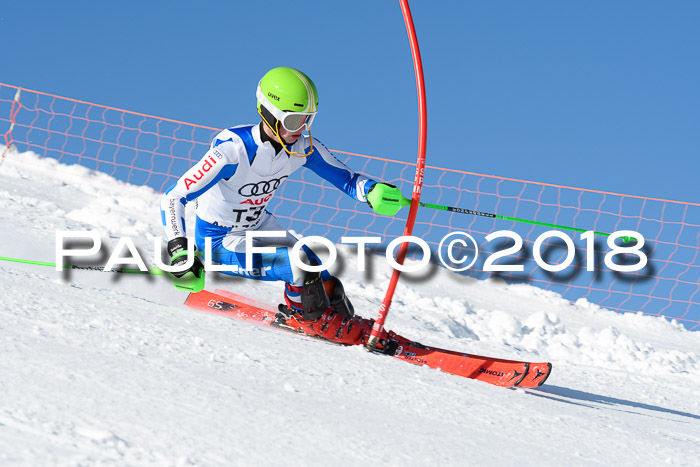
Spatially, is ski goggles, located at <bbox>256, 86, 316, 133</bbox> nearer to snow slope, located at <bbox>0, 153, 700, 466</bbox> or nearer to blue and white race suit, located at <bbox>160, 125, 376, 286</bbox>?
blue and white race suit, located at <bbox>160, 125, 376, 286</bbox>

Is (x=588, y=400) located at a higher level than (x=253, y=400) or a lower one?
higher

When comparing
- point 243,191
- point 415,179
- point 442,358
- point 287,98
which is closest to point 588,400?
point 442,358

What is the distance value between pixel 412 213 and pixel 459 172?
4757 mm

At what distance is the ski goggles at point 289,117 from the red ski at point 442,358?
1.29 m

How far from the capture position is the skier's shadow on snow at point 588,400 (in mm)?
3924

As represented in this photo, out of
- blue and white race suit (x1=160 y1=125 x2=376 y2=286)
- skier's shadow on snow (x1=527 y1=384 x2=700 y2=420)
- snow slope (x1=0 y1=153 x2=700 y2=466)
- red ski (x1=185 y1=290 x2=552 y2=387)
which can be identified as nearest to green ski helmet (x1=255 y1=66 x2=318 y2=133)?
blue and white race suit (x1=160 y1=125 x2=376 y2=286)

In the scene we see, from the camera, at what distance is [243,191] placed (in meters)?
4.04

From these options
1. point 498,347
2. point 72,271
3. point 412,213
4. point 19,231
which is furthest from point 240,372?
point 19,231

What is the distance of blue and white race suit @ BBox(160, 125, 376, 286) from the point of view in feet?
12.3

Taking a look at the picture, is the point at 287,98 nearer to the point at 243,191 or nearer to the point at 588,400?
the point at 243,191

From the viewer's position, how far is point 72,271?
5148 millimetres

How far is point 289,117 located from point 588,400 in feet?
7.60

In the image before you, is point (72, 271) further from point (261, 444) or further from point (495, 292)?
point (495, 292)

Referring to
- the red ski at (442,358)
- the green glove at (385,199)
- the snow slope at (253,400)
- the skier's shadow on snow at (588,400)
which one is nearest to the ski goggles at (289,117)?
the green glove at (385,199)
